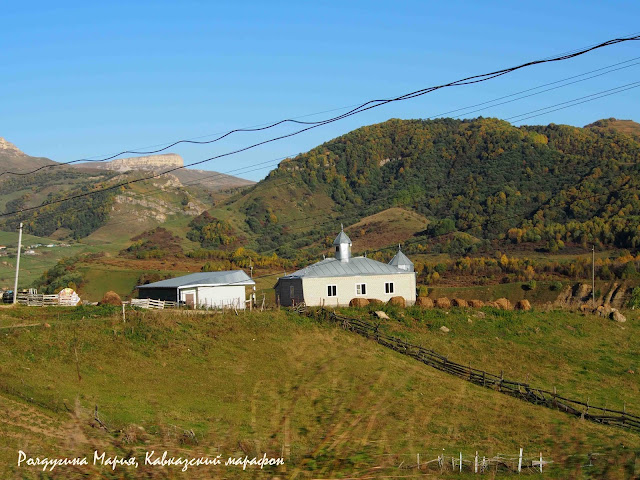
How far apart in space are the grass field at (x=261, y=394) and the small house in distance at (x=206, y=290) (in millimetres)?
7931

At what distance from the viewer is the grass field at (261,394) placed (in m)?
16.1

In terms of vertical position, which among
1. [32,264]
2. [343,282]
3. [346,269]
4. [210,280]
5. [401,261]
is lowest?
[343,282]

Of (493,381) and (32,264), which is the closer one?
(493,381)

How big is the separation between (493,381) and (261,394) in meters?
14.0

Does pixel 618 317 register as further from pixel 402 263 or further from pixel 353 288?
pixel 353 288

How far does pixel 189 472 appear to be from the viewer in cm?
1077

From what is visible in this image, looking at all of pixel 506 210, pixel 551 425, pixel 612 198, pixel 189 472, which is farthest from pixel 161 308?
pixel 506 210

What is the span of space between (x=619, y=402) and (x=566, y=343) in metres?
12.3

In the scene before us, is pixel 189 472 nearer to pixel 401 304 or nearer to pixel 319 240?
pixel 401 304

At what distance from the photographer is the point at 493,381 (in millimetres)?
37156

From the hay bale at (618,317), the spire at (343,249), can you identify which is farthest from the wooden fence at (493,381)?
the hay bale at (618,317)

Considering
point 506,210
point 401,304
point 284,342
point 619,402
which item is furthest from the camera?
point 506,210

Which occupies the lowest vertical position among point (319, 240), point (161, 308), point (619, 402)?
point (619, 402)

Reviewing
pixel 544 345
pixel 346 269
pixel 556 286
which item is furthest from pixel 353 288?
pixel 556 286
